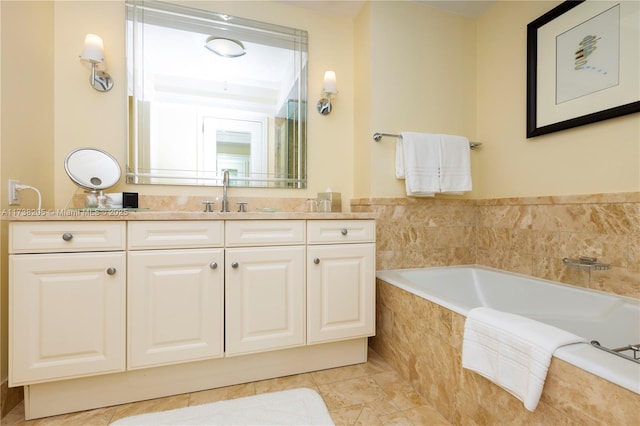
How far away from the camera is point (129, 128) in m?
1.70

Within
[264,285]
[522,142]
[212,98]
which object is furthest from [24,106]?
[522,142]

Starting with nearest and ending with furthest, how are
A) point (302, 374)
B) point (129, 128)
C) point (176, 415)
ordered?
point (176, 415) < point (302, 374) < point (129, 128)

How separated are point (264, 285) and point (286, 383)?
520mm

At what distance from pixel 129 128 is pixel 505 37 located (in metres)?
2.52

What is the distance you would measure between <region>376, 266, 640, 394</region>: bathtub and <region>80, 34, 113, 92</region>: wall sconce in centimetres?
196

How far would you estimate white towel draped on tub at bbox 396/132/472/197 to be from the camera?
192 centimetres

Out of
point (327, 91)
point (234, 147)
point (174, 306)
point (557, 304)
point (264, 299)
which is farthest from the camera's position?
point (327, 91)

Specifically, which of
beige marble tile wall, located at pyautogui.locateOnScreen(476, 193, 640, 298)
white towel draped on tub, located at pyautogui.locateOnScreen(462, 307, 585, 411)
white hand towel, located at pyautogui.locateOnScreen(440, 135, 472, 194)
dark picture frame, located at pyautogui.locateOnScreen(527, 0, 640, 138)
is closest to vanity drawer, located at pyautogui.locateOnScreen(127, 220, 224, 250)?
white towel draped on tub, located at pyautogui.locateOnScreen(462, 307, 585, 411)

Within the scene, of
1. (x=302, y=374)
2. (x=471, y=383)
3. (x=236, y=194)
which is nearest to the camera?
(x=471, y=383)

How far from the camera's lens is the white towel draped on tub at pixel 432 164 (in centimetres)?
192

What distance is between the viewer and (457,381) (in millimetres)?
1160

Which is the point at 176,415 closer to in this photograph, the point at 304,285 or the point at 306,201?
the point at 304,285

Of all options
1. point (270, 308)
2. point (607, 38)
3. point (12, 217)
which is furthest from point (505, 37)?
point (12, 217)

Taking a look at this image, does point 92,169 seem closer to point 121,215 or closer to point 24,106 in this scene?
point 24,106
